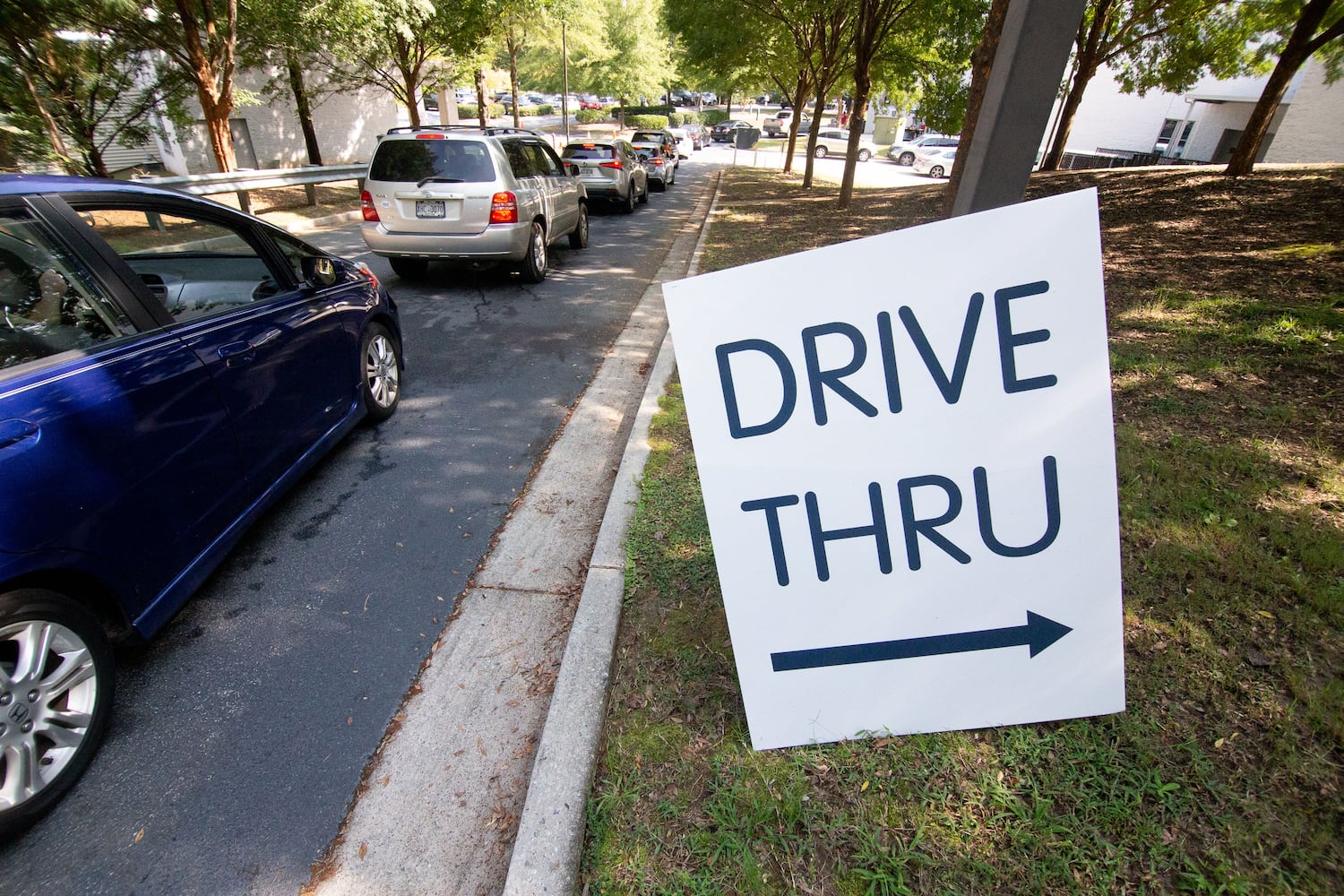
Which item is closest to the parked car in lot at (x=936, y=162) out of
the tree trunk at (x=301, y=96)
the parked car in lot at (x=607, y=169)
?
the parked car in lot at (x=607, y=169)

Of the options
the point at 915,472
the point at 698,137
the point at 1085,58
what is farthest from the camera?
the point at 698,137

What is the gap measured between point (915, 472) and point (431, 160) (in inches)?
278

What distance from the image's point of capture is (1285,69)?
30.6ft

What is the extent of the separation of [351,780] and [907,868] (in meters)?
1.78

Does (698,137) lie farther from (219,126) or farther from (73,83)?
(73,83)

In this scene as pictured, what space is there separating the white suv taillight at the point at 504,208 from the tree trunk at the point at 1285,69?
35.5 ft

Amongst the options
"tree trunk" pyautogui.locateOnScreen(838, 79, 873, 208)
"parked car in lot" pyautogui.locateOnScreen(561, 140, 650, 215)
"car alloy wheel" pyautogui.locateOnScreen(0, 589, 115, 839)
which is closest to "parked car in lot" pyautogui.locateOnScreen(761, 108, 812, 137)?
"parked car in lot" pyautogui.locateOnScreen(561, 140, 650, 215)

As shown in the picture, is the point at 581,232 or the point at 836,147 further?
the point at 836,147

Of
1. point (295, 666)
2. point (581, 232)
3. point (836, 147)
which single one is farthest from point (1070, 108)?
A: point (836, 147)

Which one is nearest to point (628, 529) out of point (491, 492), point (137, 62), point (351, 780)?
point (491, 492)

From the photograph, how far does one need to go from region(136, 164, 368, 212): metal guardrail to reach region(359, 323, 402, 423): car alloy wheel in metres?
5.05

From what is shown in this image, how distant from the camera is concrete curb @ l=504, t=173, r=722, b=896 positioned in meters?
1.75

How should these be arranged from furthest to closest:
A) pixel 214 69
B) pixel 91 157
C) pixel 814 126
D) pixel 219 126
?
pixel 814 126, pixel 219 126, pixel 214 69, pixel 91 157

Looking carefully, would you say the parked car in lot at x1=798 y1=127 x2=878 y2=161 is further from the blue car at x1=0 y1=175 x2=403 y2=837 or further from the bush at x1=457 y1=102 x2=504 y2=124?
the blue car at x1=0 y1=175 x2=403 y2=837
